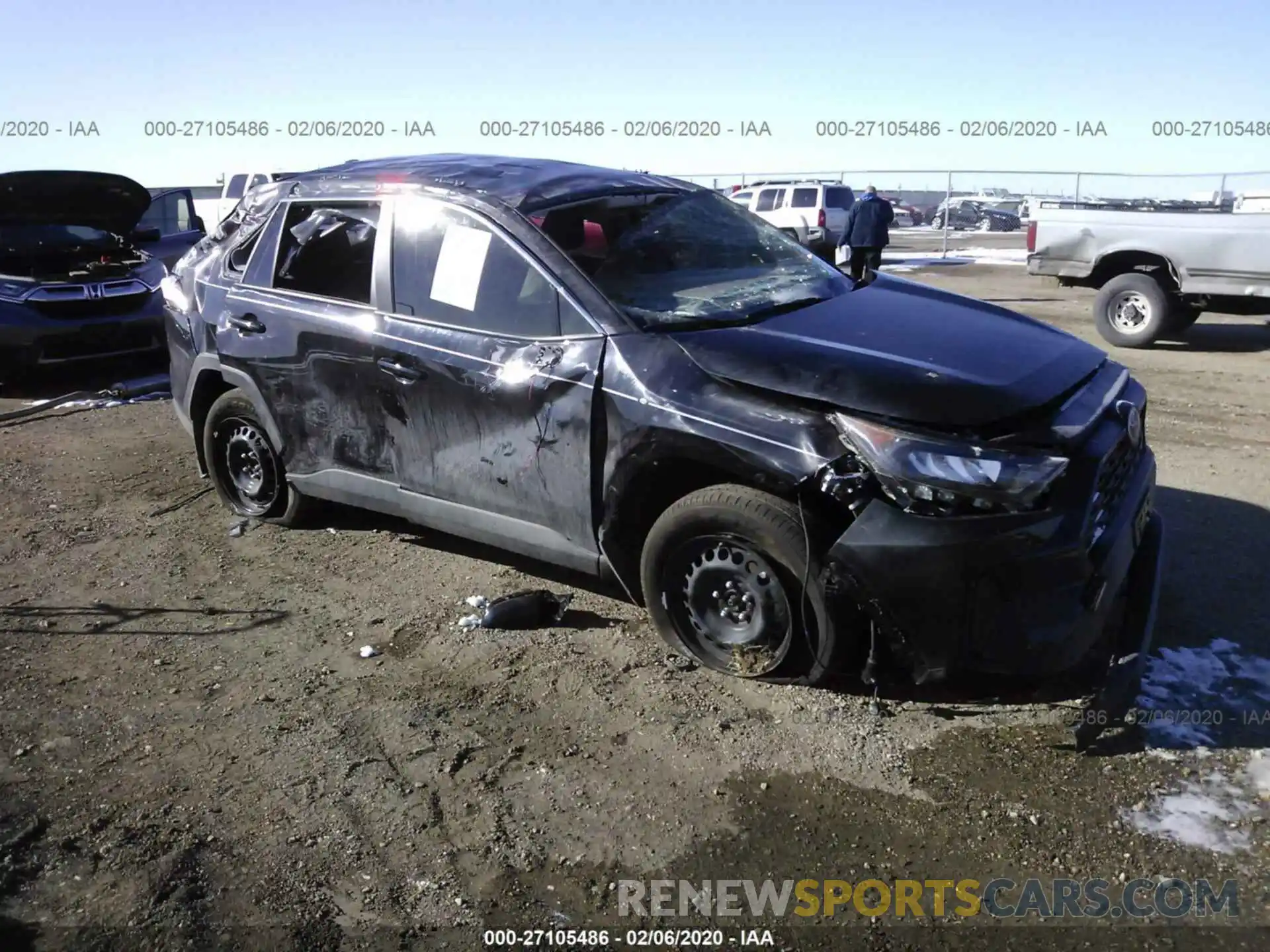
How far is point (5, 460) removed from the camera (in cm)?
666

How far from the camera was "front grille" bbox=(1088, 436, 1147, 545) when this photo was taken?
10.1 ft

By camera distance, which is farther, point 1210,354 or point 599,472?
point 1210,354

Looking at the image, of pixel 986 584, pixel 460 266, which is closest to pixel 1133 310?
pixel 460 266

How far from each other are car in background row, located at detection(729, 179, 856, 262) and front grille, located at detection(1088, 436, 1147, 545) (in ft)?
62.1

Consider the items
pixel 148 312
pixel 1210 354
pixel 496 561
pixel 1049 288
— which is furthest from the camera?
pixel 1049 288

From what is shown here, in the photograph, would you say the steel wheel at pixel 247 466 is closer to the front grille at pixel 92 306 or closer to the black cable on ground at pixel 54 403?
the black cable on ground at pixel 54 403

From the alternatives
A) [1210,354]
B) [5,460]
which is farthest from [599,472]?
[1210,354]

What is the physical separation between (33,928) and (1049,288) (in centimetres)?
1608

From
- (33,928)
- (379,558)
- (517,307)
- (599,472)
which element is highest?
(517,307)

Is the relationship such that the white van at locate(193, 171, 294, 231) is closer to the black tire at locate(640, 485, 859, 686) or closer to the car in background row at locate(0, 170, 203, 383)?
the car in background row at locate(0, 170, 203, 383)

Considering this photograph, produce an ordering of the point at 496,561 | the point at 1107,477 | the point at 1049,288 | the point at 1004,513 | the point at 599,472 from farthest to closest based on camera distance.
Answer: the point at 1049,288 → the point at 496,561 → the point at 599,472 → the point at 1107,477 → the point at 1004,513

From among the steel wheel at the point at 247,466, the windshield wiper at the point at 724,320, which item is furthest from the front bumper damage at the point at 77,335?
the windshield wiper at the point at 724,320

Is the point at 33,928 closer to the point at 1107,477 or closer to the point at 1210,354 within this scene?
the point at 1107,477

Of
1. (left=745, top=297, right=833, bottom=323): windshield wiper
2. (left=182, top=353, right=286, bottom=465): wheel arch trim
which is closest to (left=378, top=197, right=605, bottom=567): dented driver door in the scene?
(left=745, top=297, right=833, bottom=323): windshield wiper
